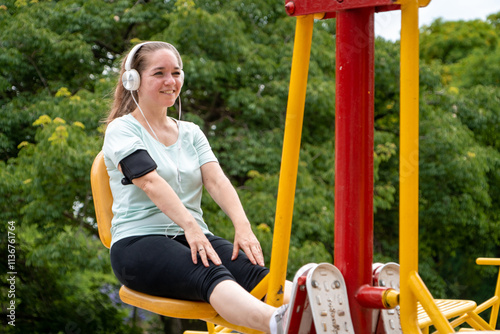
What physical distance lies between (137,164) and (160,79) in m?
0.34

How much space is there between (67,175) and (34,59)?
178 centimetres

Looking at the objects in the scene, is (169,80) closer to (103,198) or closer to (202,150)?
(202,150)

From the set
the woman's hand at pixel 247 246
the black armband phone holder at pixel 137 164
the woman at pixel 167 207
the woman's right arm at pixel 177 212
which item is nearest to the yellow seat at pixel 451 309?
the woman's hand at pixel 247 246

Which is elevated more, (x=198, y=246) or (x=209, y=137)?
(x=209, y=137)

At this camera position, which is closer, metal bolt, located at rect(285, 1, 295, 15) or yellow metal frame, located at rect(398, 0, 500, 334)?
yellow metal frame, located at rect(398, 0, 500, 334)

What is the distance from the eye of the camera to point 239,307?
1633mm

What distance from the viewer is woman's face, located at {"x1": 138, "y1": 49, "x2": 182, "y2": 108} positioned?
6.63ft

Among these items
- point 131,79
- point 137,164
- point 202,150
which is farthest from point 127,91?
point 137,164

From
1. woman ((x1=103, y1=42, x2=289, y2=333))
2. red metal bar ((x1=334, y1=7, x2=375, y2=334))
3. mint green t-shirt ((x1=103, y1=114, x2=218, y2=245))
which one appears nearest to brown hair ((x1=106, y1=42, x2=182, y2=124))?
woman ((x1=103, y1=42, x2=289, y2=333))

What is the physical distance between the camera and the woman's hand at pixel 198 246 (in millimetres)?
1775

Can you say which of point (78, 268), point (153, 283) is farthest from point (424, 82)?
point (153, 283)

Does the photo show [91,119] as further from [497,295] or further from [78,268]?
[497,295]

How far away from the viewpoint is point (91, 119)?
5.19 meters

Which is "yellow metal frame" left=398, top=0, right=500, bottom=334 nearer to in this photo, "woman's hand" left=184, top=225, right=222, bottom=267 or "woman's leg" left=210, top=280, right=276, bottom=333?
"woman's leg" left=210, top=280, right=276, bottom=333
